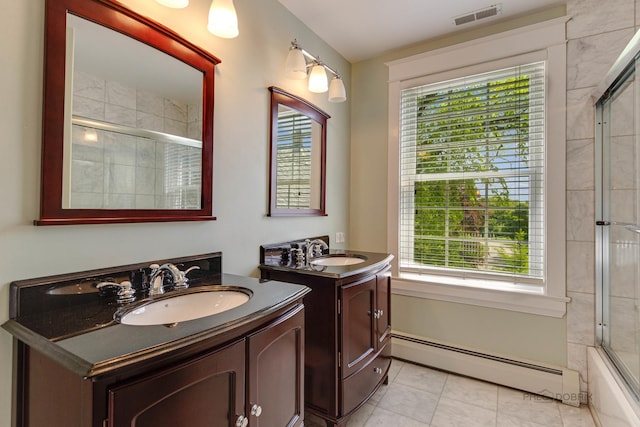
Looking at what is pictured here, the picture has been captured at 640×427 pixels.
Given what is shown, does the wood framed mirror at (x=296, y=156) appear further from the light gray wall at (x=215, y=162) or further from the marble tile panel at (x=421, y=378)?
the marble tile panel at (x=421, y=378)

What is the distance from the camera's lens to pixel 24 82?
0.93 m

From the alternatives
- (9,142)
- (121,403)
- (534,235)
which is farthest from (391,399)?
(9,142)

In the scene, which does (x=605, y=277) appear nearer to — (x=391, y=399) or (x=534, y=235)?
(x=534, y=235)

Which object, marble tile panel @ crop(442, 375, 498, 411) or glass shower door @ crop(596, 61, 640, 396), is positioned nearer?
glass shower door @ crop(596, 61, 640, 396)

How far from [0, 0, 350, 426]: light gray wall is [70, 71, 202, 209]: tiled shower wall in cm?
10

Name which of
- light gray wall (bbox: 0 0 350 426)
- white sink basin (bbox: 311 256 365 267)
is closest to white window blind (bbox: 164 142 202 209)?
light gray wall (bbox: 0 0 350 426)

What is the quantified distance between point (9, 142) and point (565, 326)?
284 centimetres

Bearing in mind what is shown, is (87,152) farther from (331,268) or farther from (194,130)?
(331,268)

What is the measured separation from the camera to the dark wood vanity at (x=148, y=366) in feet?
2.16

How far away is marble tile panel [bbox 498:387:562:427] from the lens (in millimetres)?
1771

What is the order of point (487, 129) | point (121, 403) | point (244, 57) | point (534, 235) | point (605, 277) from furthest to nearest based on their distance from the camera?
point (487, 129) < point (534, 235) < point (605, 277) < point (244, 57) < point (121, 403)

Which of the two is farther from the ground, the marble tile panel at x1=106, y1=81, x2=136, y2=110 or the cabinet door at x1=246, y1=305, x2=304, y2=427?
the marble tile panel at x1=106, y1=81, x2=136, y2=110

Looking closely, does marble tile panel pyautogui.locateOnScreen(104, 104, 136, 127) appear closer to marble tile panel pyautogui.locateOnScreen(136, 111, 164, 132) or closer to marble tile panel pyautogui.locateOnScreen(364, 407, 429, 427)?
marble tile panel pyautogui.locateOnScreen(136, 111, 164, 132)

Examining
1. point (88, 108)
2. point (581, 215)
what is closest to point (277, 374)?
point (88, 108)
